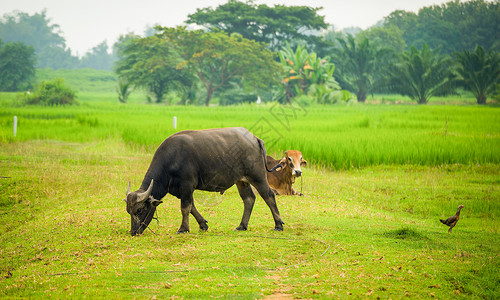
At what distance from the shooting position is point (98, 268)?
5.31m

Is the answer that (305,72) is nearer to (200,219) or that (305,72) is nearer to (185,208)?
(200,219)

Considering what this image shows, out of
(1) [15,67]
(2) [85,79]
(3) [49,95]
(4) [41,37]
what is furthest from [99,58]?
(3) [49,95]

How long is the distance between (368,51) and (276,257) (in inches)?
1539

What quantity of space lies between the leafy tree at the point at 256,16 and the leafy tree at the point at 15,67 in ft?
49.1

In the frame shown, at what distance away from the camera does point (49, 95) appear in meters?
31.5

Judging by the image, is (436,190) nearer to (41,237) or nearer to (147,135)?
(41,237)

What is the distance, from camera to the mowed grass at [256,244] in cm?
490

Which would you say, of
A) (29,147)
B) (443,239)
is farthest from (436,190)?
(29,147)

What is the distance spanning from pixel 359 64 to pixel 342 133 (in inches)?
1082

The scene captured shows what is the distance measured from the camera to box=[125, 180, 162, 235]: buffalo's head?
20.8 feet

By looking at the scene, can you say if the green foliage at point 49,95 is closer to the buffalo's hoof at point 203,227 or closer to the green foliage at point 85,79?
the green foliage at point 85,79

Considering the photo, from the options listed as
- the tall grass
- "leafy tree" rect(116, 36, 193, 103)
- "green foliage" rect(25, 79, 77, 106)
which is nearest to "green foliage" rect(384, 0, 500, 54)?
"leafy tree" rect(116, 36, 193, 103)

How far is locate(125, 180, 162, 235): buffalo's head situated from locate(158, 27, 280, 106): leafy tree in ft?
96.7

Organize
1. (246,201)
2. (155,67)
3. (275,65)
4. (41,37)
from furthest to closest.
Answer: (41,37) → (275,65) → (155,67) → (246,201)
